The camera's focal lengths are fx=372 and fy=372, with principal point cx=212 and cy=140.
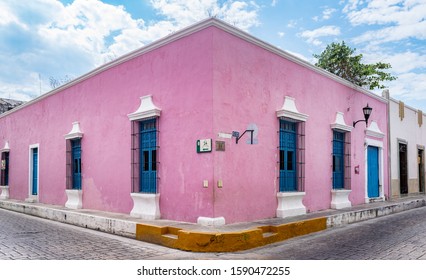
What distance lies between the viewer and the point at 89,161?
37.0 feet

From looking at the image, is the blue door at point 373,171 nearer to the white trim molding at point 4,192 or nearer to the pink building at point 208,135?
the pink building at point 208,135

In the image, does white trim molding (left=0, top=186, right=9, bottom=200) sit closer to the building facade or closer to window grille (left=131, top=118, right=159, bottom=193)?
window grille (left=131, top=118, right=159, bottom=193)

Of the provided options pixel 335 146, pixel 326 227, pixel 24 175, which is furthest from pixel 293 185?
pixel 24 175

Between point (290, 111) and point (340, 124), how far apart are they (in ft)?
9.89

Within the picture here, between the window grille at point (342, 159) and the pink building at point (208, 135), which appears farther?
the window grille at point (342, 159)

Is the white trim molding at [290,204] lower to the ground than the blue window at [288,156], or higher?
lower

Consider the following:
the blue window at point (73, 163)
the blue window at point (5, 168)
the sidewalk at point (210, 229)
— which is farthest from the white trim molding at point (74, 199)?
the blue window at point (5, 168)

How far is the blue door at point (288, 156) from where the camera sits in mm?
9461

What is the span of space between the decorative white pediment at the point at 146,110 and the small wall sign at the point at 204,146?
5.19 feet

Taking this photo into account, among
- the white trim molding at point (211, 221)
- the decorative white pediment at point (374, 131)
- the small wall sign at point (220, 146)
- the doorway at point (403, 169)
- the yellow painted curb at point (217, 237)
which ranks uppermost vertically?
the decorative white pediment at point (374, 131)

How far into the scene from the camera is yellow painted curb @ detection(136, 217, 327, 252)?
20.9 ft

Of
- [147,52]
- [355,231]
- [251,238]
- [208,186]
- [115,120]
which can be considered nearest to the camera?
[251,238]

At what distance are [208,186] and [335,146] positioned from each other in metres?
5.90

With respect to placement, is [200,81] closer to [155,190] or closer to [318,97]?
[155,190]
